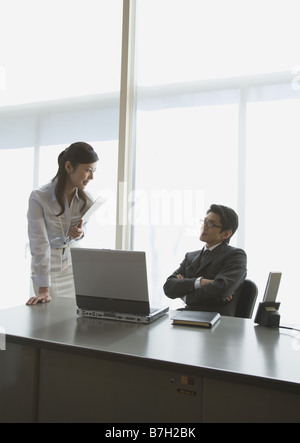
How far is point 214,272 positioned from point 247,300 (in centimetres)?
23

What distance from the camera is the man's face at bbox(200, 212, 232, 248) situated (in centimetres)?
200

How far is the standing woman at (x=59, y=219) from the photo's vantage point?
1.85m

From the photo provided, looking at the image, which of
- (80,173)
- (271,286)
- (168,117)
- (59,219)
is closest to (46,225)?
(59,219)

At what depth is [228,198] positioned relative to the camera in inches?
101

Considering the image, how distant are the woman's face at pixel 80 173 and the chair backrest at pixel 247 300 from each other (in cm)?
105

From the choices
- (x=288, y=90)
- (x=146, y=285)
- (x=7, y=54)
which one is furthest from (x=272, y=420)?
(x=7, y=54)

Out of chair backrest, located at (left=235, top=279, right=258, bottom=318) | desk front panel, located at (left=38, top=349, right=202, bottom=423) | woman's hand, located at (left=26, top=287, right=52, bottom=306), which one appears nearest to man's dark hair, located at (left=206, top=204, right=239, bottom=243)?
chair backrest, located at (left=235, top=279, right=258, bottom=318)

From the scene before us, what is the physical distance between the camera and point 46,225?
1953mm

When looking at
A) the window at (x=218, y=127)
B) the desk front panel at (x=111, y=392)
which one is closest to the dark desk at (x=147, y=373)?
the desk front panel at (x=111, y=392)

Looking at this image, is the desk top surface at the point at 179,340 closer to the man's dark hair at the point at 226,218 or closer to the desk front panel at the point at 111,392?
the desk front panel at the point at 111,392

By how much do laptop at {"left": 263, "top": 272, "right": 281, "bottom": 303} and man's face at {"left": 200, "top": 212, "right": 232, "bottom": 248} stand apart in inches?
24.3

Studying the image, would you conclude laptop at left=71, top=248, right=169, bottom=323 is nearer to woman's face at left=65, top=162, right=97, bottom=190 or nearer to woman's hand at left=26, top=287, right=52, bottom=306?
woman's hand at left=26, top=287, right=52, bottom=306

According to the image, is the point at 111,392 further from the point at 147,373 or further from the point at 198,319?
the point at 198,319
